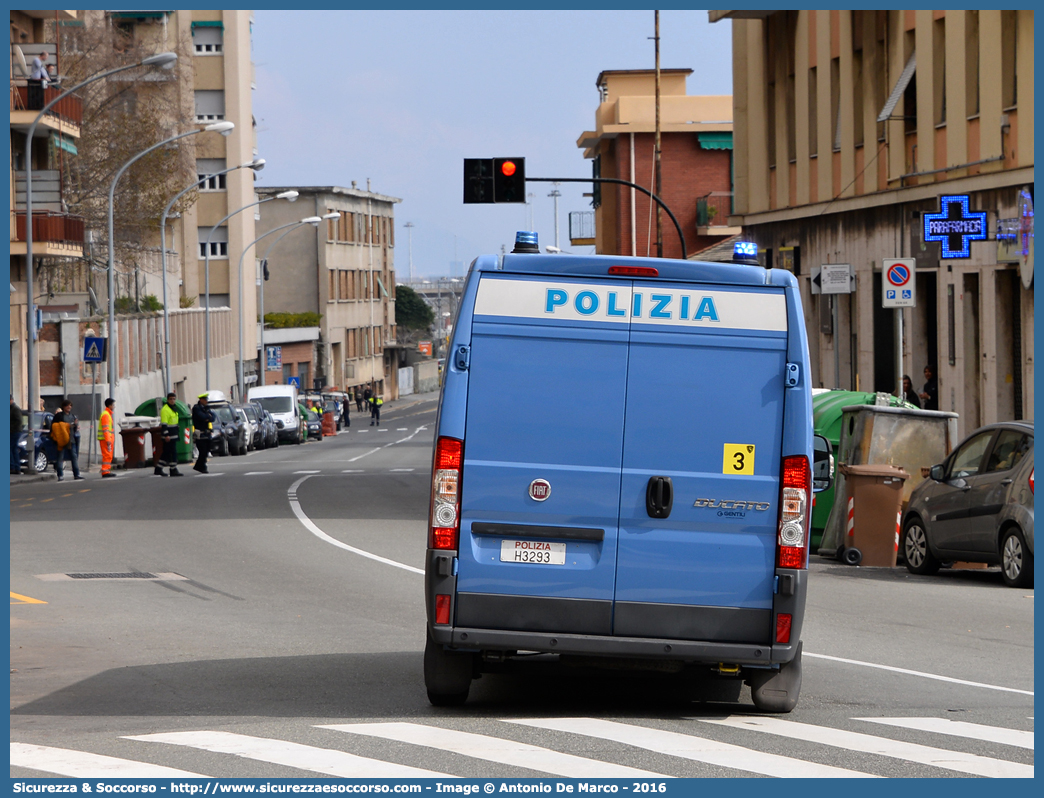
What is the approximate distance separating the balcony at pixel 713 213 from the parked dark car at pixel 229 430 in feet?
84.5

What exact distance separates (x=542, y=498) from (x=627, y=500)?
437 mm

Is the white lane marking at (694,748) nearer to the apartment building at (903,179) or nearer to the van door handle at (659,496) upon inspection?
the van door handle at (659,496)

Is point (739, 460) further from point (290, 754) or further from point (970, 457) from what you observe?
point (970, 457)

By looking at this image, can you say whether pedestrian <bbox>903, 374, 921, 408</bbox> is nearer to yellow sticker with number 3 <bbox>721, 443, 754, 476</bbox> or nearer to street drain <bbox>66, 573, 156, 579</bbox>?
street drain <bbox>66, 573, 156, 579</bbox>

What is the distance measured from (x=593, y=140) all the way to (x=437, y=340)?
282 feet

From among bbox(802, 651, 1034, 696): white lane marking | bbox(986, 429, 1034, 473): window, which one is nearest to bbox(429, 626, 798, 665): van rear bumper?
bbox(802, 651, 1034, 696): white lane marking

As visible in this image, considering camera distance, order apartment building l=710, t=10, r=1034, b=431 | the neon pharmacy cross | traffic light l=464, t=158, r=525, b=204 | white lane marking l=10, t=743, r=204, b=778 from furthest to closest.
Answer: traffic light l=464, t=158, r=525, b=204 < apartment building l=710, t=10, r=1034, b=431 < the neon pharmacy cross < white lane marking l=10, t=743, r=204, b=778

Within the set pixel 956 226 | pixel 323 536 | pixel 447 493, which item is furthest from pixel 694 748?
pixel 956 226

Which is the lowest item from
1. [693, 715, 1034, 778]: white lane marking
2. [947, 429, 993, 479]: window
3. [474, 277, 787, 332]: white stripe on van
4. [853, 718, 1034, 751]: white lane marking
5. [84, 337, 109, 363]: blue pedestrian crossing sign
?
[853, 718, 1034, 751]: white lane marking

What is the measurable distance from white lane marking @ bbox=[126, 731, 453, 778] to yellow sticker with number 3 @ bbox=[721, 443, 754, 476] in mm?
2251

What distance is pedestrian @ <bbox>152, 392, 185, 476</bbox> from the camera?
35688 mm

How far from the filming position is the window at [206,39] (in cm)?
8925

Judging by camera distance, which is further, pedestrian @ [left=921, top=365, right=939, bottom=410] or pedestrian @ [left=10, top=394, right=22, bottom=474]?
pedestrian @ [left=10, top=394, right=22, bottom=474]

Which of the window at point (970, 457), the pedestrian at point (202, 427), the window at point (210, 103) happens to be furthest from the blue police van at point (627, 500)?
the window at point (210, 103)
